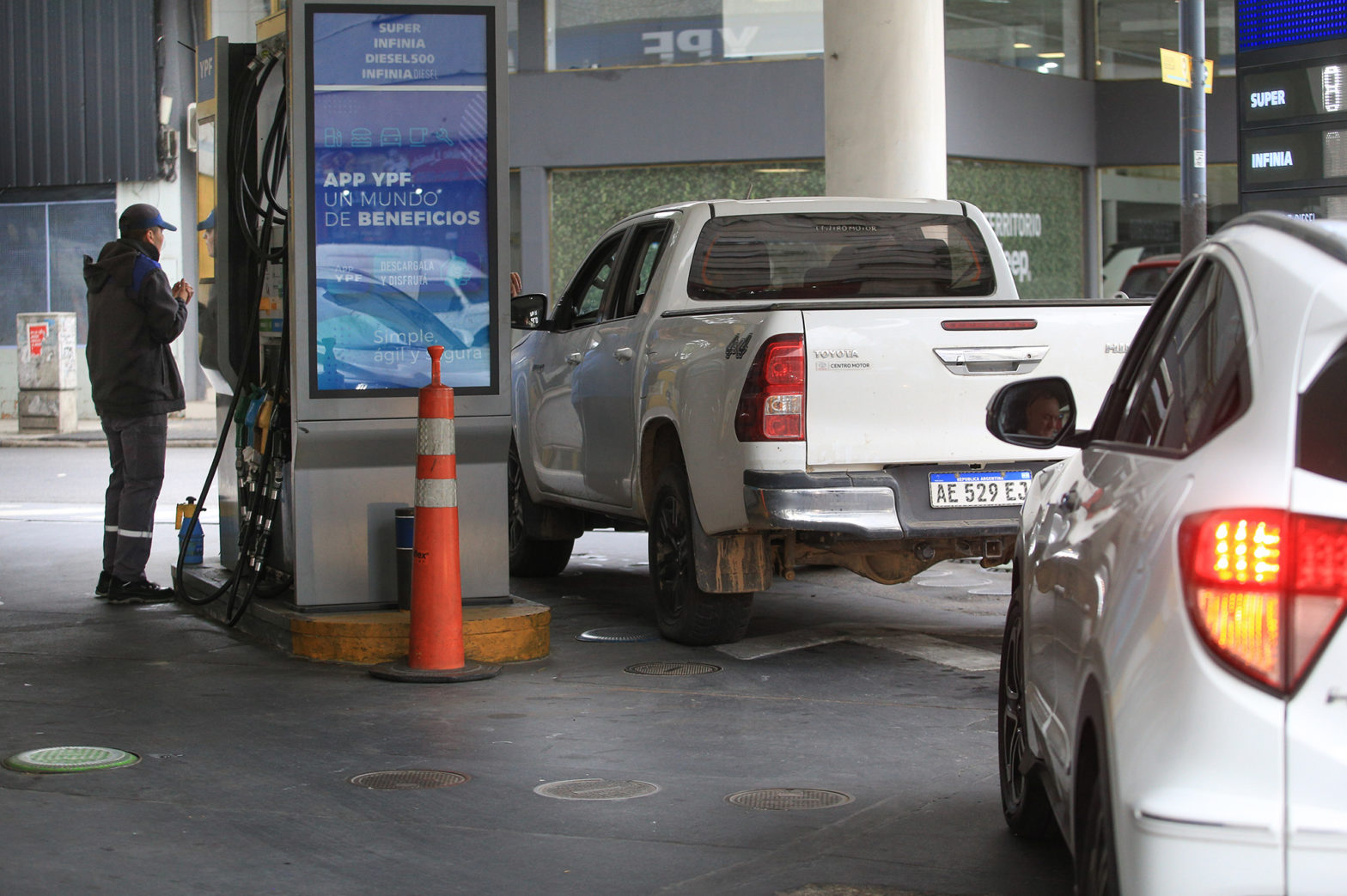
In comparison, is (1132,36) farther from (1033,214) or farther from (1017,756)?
(1017,756)

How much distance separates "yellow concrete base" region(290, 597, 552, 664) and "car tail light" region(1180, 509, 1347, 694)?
5308 mm

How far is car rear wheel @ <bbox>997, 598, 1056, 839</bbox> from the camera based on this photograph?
457 centimetres

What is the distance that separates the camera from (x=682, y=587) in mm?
7855

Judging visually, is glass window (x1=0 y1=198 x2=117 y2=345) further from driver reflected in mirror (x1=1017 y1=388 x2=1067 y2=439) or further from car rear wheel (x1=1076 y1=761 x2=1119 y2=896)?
car rear wheel (x1=1076 y1=761 x2=1119 y2=896)

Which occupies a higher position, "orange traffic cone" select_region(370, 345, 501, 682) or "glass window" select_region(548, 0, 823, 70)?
"glass window" select_region(548, 0, 823, 70)

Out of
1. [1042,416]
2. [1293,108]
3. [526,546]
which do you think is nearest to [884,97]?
[1293,108]

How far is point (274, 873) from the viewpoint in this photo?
443cm

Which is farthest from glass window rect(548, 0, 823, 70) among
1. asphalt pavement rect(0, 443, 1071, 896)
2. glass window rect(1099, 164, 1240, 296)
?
asphalt pavement rect(0, 443, 1071, 896)

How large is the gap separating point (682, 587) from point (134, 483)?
349 cm

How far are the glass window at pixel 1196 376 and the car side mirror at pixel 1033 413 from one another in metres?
0.24

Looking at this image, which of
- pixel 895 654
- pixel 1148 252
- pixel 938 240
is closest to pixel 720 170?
pixel 1148 252

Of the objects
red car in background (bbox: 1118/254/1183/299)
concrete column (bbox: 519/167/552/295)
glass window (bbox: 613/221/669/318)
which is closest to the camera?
glass window (bbox: 613/221/669/318)

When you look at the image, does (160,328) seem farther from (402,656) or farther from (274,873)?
(274,873)

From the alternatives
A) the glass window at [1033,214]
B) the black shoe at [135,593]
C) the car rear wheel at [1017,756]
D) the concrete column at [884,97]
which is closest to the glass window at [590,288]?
the black shoe at [135,593]
